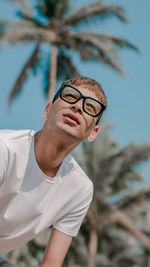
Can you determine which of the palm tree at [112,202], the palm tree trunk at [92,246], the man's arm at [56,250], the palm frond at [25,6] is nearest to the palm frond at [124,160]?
the palm tree at [112,202]

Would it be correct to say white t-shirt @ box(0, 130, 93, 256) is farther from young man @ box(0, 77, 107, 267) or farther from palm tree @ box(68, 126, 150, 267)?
palm tree @ box(68, 126, 150, 267)

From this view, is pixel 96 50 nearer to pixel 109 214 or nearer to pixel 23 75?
pixel 23 75

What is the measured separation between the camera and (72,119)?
264 cm

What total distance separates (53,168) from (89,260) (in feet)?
49.4

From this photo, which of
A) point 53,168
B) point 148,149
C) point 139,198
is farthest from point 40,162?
point 139,198

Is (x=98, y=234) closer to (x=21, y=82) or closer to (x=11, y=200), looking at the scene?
(x=21, y=82)

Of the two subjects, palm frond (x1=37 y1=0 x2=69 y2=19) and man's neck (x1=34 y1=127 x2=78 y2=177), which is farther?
Result: palm frond (x1=37 y1=0 x2=69 y2=19)

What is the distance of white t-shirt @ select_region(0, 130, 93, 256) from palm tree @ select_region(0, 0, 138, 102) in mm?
15253

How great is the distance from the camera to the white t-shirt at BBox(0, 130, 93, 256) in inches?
100.0

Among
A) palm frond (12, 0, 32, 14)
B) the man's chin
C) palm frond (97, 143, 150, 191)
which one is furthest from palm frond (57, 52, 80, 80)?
the man's chin

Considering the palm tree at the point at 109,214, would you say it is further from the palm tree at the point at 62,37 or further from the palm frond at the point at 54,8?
the palm frond at the point at 54,8

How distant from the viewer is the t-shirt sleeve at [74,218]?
2996 mm

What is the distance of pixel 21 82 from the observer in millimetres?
20016

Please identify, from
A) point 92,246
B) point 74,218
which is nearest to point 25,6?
point 92,246
